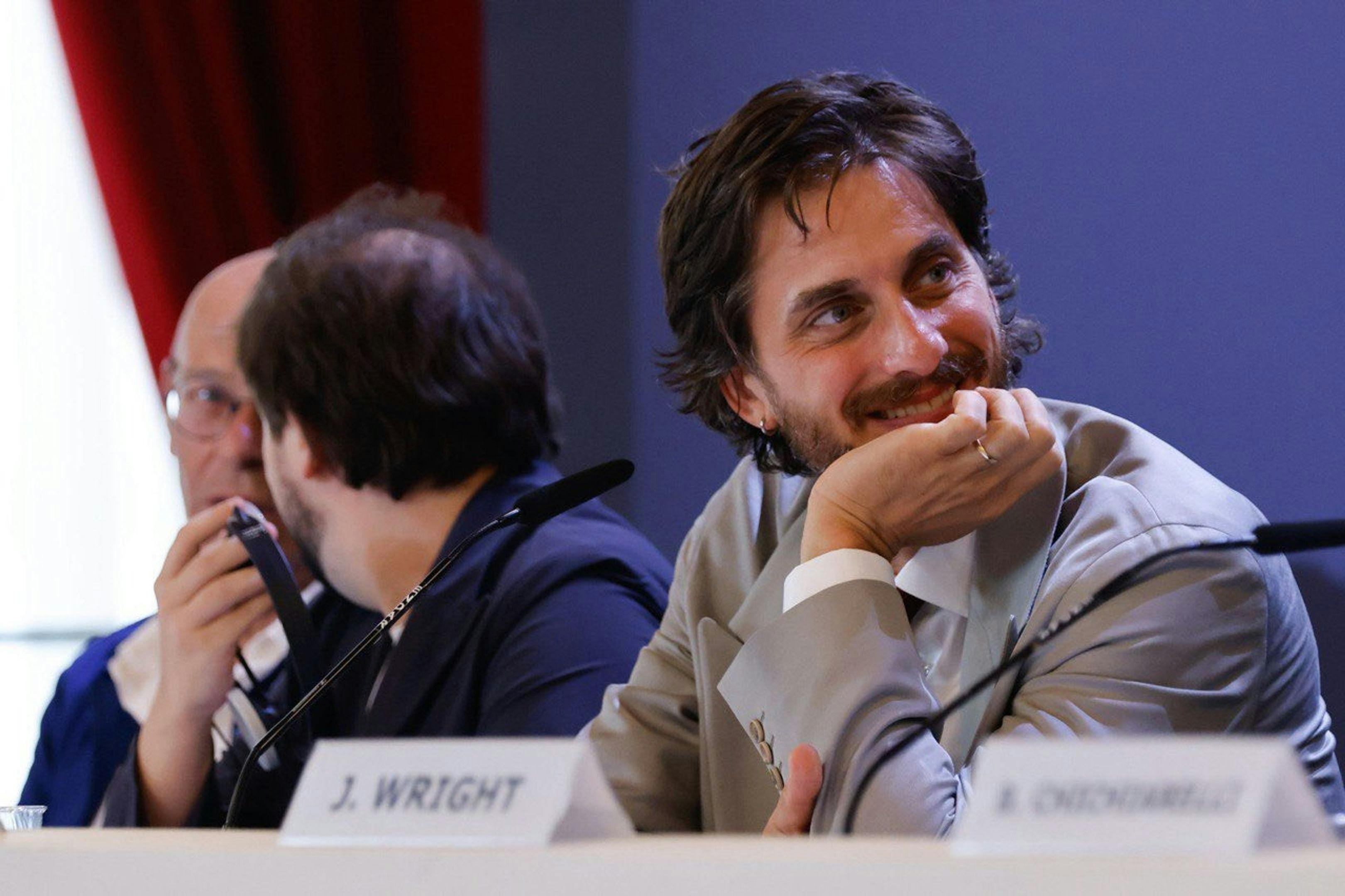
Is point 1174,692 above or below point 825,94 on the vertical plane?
below

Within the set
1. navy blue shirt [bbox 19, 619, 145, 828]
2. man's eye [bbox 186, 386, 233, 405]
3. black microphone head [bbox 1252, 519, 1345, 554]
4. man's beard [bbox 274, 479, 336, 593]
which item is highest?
black microphone head [bbox 1252, 519, 1345, 554]

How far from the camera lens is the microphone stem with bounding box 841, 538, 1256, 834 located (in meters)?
0.80

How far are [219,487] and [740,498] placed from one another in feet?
3.43

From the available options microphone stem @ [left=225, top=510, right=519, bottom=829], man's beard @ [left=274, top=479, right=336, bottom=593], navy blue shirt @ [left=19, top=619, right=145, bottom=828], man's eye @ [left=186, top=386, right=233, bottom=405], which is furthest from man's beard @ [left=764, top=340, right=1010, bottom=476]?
navy blue shirt @ [left=19, top=619, right=145, bottom=828]

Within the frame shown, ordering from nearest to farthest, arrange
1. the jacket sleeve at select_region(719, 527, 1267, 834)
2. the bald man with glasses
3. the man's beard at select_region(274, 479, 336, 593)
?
the jacket sleeve at select_region(719, 527, 1267, 834), the bald man with glasses, the man's beard at select_region(274, 479, 336, 593)

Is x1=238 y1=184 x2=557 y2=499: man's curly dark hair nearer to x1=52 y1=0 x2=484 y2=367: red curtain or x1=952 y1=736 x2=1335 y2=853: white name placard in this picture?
x1=52 y1=0 x2=484 y2=367: red curtain

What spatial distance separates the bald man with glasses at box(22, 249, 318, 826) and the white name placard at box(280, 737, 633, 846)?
4.60 feet

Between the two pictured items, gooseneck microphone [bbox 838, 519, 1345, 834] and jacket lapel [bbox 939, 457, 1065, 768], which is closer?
gooseneck microphone [bbox 838, 519, 1345, 834]

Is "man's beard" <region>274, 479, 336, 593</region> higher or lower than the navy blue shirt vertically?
higher

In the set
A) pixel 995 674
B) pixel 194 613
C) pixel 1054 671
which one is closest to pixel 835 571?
pixel 1054 671

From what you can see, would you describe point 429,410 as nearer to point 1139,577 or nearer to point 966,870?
point 1139,577

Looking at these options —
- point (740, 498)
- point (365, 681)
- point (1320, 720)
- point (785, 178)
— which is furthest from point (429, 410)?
point (1320, 720)

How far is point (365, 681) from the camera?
1924 mm

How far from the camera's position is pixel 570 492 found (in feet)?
4.53
